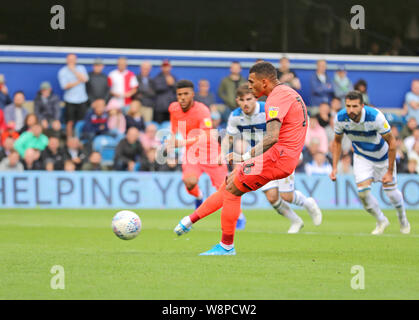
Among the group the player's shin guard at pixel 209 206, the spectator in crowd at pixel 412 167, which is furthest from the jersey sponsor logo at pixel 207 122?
the spectator in crowd at pixel 412 167

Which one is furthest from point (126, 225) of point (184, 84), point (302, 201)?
point (302, 201)

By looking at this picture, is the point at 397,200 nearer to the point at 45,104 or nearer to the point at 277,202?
the point at 277,202

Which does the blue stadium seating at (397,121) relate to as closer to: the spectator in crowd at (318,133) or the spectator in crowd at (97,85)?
the spectator in crowd at (318,133)

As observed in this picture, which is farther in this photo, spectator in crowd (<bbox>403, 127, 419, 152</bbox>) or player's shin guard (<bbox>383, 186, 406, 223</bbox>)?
spectator in crowd (<bbox>403, 127, 419, 152</bbox>)

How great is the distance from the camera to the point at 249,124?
14281 millimetres

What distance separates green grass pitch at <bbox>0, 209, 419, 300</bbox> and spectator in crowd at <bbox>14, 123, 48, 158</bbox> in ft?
16.2

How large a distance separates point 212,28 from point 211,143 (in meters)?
10.5

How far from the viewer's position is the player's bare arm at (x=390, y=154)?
13703 mm

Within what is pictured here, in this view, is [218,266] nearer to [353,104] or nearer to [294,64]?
[353,104]

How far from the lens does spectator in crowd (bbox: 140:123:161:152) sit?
71.5 feet

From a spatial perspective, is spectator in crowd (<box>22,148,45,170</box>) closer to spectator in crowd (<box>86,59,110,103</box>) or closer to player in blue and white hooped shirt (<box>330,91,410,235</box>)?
spectator in crowd (<box>86,59,110,103</box>)

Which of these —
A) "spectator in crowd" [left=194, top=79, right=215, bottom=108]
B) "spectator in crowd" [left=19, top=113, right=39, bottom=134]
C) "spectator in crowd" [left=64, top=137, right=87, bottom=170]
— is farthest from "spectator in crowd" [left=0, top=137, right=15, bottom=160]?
"spectator in crowd" [left=194, top=79, right=215, bottom=108]

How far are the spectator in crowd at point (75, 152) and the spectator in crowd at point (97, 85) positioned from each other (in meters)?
1.34
